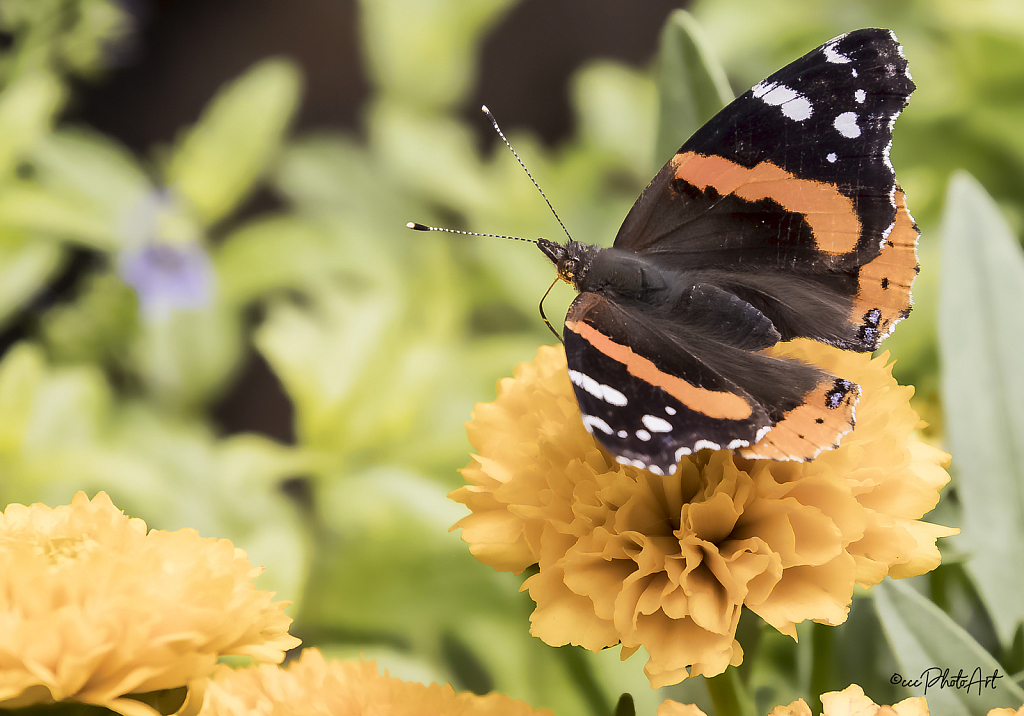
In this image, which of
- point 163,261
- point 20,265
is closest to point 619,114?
point 163,261

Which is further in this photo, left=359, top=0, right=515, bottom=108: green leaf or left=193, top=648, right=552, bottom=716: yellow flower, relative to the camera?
left=359, top=0, right=515, bottom=108: green leaf

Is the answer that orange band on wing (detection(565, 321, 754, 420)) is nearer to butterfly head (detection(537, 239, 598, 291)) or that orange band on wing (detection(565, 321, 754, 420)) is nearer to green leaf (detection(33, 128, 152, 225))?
butterfly head (detection(537, 239, 598, 291))

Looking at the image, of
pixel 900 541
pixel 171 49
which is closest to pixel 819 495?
pixel 900 541

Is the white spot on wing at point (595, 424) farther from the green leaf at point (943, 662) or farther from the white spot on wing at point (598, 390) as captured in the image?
the green leaf at point (943, 662)

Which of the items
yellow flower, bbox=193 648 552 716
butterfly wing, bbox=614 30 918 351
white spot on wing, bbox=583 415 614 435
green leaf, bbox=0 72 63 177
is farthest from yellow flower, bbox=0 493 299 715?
green leaf, bbox=0 72 63 177

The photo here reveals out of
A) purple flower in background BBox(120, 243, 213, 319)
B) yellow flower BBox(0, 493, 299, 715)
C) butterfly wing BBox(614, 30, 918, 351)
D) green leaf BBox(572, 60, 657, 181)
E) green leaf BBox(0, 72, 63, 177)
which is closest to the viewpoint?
yellow flower BBox(0, 493, 299, 715)

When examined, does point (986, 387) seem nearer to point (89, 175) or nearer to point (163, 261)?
point (163, 261)

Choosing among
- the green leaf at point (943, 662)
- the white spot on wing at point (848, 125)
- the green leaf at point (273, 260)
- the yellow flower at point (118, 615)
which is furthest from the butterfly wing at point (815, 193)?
the green leaf at point (273, 260)
